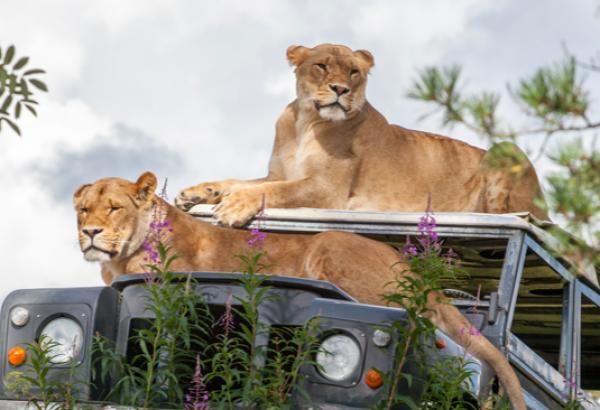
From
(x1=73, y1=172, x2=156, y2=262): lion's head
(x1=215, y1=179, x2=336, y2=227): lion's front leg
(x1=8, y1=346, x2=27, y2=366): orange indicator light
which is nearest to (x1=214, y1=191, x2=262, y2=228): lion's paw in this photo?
(x1=215, y1=179, x2=336, y2=227): lion's front leg

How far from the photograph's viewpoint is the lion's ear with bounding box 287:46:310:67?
8.96 metres

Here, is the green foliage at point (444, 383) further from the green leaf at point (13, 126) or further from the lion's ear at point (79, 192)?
the lion's ear at point (79, 192)

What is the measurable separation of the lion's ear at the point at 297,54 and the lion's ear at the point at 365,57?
1.13 ft

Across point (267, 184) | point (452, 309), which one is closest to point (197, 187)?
point (267, 184)

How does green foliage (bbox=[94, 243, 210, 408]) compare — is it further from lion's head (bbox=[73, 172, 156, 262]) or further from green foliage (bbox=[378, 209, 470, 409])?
lion's head (bbox=[73, 172, 156, 262])

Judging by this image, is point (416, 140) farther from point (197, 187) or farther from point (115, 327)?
point (115, 327)

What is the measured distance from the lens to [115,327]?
6059 millimetres

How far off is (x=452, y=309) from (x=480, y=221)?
0.75m

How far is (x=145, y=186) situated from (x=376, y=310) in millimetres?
1977

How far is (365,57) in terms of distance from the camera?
9.03 metres

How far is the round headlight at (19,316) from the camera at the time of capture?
19.7 feet

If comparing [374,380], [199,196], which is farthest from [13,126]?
[199,196]

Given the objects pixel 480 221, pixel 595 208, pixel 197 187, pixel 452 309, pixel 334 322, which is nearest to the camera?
pixel 595 208

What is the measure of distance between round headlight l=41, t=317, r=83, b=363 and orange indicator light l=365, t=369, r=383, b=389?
133 cm
